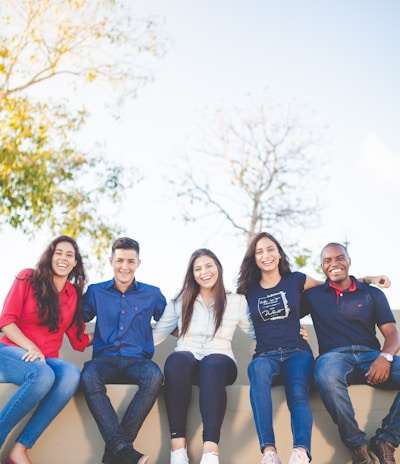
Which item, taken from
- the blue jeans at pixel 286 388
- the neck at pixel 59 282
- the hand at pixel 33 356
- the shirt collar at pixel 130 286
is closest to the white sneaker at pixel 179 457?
the blue jeans at pixel 286 388

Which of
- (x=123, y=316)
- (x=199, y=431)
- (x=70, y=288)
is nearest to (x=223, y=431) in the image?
(x=199, y=431)

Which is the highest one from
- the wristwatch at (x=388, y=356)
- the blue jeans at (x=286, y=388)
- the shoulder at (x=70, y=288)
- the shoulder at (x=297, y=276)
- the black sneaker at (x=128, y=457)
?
the shoulder at (x=297, y=276)

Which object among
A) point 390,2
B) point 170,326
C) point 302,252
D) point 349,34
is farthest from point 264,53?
point 170,326

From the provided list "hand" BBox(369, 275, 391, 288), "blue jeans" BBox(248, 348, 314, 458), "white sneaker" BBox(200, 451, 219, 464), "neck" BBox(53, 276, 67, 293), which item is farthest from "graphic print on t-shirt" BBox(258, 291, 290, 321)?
"neck" BBox(53, 276, 67, 293)

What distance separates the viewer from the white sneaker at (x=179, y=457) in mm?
2699

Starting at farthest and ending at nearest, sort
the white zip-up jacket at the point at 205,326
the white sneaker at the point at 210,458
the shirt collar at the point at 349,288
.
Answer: the shirt collar at the point at 349,288 < the white zip-up jacket at the point at 205,326 < the white sneaker at the point at 210,458

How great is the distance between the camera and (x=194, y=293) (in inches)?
132

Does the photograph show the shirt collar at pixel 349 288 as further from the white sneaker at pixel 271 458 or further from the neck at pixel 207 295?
the white sneaker at pixel 271 458

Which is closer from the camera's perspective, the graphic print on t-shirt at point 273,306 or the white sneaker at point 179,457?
the white sneaker at point 179,457

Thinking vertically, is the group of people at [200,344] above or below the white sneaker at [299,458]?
above

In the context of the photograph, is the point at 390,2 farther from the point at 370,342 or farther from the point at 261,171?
the point at 370,342

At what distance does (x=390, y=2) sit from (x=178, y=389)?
9.43 meters

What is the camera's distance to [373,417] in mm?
3031

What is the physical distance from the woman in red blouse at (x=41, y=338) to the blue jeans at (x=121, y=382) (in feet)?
0.38
